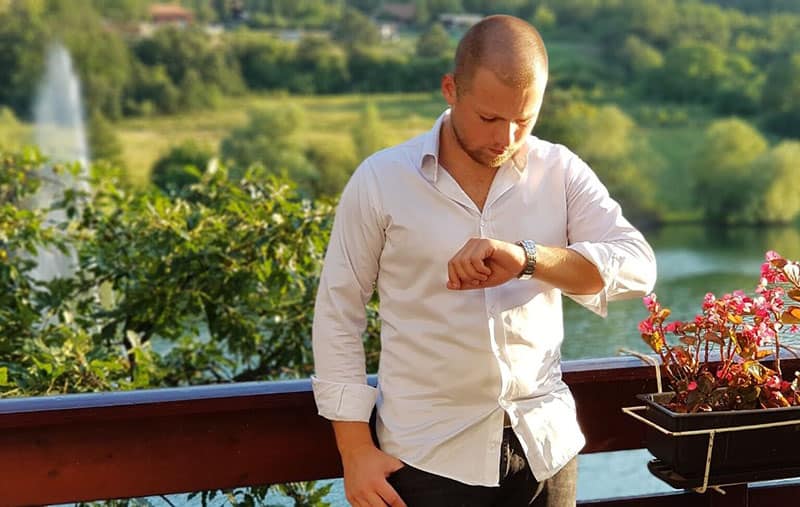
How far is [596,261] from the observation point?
4.33 feet

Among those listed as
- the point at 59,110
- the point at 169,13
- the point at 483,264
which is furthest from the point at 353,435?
the point at 59,110

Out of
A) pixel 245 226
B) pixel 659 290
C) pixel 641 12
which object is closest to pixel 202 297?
pixel 245 226

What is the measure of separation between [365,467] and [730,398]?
470mm

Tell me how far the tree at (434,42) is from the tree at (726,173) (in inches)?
69.7

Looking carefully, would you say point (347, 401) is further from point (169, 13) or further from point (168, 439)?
point (169, 13)

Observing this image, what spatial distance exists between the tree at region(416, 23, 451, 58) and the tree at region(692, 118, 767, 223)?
177cm

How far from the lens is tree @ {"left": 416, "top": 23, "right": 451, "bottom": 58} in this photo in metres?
6.56

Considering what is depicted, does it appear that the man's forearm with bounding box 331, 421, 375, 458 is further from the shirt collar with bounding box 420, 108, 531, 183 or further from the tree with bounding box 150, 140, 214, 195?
the tree with bounding box 150, 140, 214, 195

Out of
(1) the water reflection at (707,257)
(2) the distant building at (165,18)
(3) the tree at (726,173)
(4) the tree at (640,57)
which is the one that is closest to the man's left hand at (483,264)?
(1) the water reflection at (707,257)

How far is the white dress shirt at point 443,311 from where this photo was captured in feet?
4.44

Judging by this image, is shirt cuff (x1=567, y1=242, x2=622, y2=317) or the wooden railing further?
the wooden railing

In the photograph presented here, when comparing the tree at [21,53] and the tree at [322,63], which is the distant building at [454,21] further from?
the tree at [21,53]

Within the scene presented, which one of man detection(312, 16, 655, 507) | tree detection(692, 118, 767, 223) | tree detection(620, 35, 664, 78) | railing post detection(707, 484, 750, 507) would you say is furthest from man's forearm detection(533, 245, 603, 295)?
tree detection(620, 35, 664, 78)

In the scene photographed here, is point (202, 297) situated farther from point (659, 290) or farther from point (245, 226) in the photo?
point (659, 290)
